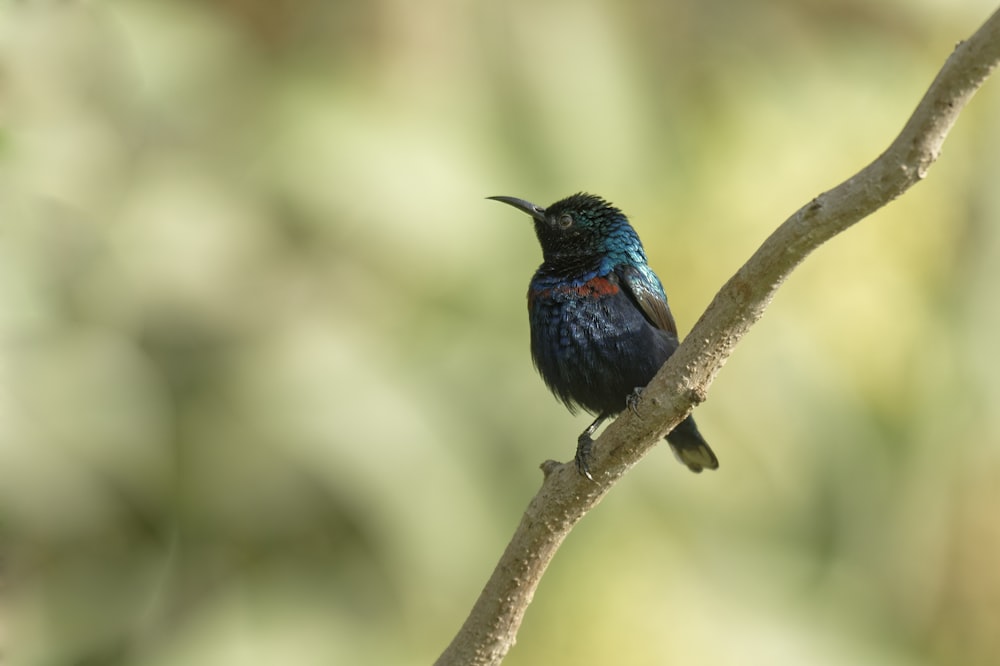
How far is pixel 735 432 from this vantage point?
19.1ft

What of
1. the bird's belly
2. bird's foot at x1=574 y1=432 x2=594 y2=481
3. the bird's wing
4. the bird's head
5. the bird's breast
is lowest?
bird's foot at x1=574 y1=432 x2=594 y2=481

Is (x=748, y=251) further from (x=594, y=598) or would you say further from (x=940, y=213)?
(x=594, y=598)

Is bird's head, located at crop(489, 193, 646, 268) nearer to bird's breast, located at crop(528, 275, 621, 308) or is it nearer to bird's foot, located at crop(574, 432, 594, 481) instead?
bird's breast, located at crop(528, 275, 621, 308)

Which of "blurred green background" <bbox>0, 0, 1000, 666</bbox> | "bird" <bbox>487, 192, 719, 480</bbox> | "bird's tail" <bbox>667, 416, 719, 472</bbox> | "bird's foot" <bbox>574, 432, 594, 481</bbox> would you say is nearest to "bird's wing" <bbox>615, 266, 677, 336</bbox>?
"bird" <bbox>487, 192, 719, 480</bbox>

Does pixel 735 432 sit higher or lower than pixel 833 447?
lower

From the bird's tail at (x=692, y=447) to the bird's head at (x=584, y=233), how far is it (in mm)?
607

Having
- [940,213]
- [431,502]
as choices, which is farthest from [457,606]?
[940,213]

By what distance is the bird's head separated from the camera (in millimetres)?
3889

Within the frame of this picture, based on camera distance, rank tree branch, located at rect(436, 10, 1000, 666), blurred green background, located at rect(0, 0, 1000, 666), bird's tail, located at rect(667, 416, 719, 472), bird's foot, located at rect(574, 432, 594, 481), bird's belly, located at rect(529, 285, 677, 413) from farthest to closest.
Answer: blurred green background, located at rect(0, 0, 1000, 666) → bird's tail, located at rect(667, 416, 719, 472) → bird's belly, located at rect(529, 285, 677, 413) → bird's foot, located at rect(574, 432, 594, 481) → tree branch, located at rect(436, 10, 1000, 666)

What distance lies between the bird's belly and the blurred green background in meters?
1.52


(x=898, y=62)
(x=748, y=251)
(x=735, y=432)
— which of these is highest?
(x=898, y=62)

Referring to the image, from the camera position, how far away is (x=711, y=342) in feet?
7.58

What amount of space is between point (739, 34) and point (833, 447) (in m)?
2.62

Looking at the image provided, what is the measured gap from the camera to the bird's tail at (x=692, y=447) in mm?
3820
